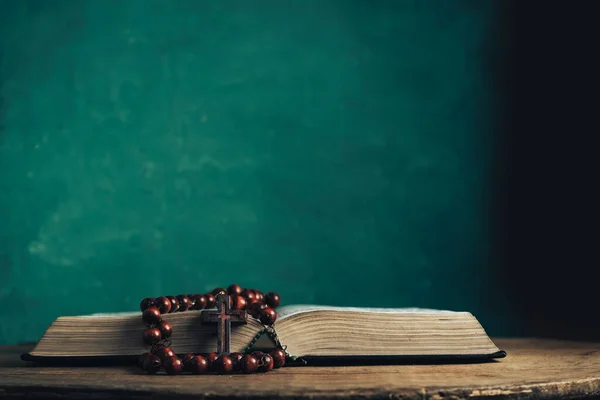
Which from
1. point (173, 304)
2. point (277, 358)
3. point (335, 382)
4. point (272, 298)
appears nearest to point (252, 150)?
point (272, 298)

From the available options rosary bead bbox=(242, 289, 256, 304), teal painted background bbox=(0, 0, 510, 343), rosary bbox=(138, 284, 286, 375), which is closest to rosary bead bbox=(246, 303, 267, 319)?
rosary bbox=(138, 284, 286, 375)

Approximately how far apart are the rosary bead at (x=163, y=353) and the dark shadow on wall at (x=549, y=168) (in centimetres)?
103

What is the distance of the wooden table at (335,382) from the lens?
0.67m

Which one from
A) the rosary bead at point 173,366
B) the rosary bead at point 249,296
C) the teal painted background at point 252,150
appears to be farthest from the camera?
the teal painted background at point 252,150

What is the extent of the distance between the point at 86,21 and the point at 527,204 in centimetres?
108

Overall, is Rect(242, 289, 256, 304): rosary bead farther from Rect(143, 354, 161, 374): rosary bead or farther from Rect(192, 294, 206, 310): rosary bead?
Rect(143, 354, 161, 374): rosary bead

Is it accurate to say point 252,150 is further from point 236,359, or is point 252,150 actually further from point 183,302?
point 236,359

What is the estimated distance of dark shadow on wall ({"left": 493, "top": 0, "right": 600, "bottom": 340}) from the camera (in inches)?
60.2

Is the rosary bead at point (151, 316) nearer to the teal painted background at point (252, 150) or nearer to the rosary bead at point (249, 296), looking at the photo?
the rosary bead at point (249, 296)

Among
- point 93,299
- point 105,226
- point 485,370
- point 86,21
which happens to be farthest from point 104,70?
point 485,370

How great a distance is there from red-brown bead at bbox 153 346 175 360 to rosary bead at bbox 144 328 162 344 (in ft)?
0.11

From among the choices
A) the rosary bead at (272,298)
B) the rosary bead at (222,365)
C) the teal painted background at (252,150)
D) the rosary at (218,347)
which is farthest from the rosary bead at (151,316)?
the teal painted background at (252,150)

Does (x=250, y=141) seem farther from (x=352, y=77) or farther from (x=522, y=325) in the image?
(x=522, y=325)

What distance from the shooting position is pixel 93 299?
1510mm
